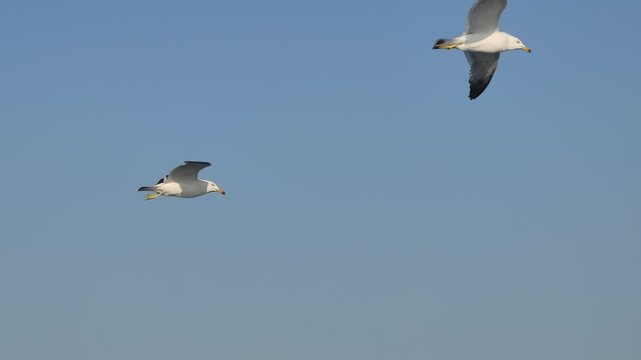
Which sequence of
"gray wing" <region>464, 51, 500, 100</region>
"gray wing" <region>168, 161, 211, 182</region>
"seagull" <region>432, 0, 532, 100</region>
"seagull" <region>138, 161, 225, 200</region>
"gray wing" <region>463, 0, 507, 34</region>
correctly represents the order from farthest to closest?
1. "seagull" <region>138, 161, 225, 200</region>
2. "gray wing" <region>168, 161, 211, 182</region>
3. "gray wing" <region>464, 51, 500, 100</region>
4. "seagull" <region>432, 0, 532, 100</region>
5. "gray wing" <region>463, 0, 507, 34</region>

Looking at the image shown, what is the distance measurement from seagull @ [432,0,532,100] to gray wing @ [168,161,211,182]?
770cm

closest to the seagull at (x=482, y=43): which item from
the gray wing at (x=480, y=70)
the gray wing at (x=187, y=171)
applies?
the gray wing at (x=480, y=70)

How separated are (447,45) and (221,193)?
29.6 ft

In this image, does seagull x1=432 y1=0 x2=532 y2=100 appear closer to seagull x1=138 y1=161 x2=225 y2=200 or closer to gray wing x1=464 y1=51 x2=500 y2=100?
gray wing x1=464 y1=51 x2=500 y2=100

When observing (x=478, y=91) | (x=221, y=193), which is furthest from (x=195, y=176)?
(x=478, y=91)

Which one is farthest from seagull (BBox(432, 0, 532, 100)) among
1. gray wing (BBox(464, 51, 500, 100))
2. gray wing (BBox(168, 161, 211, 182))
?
gray wing (BBox(168, 161, 211, 182))

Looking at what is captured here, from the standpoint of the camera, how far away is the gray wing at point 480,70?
1507 inches

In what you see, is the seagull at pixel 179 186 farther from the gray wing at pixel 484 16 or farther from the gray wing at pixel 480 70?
the gray wing at pixel 484 16

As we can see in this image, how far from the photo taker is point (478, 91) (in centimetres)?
3831

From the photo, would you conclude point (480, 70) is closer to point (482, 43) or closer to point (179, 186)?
point (482, 43)

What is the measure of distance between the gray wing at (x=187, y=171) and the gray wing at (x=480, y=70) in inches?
303

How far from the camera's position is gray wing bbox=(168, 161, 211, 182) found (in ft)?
127

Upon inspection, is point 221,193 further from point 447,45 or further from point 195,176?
point 447,45

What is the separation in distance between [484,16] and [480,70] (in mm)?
2417
